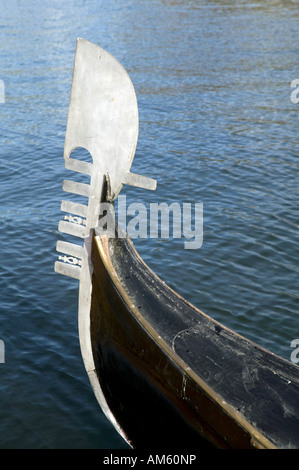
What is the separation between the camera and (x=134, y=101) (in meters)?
5.30

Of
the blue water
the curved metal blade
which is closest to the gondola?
the curved metal blade

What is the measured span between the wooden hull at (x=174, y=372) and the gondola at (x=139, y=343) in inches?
0.4

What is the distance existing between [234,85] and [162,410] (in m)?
16.7

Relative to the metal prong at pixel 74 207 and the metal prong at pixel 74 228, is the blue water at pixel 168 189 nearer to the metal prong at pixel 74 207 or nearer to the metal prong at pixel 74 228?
the metal prong at pixel 74 228

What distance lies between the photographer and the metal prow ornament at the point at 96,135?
5352mm

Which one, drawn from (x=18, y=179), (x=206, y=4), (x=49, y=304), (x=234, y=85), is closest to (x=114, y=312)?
(x=49, y=304)

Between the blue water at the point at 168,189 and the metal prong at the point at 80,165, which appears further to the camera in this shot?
the blue water at the point at 168,189

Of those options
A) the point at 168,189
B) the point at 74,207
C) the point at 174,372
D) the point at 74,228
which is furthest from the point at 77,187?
the point at 168,189

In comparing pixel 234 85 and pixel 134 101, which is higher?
pixel 234 85

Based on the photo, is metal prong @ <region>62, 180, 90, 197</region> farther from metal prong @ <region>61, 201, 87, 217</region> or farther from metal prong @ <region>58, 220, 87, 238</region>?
metal prong @ <region>58, 220, 87, 238</region>

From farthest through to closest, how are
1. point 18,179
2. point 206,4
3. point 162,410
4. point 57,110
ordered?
1. point 206,4
2. point 57,110
3. point 18,179
4. point 162,410

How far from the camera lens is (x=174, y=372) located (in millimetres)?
4680

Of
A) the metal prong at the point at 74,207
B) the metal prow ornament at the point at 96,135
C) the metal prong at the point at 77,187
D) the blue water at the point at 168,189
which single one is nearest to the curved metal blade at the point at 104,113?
the metal prow ornament at the point at 96,135

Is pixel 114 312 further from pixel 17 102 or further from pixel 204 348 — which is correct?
pixel 17 102
